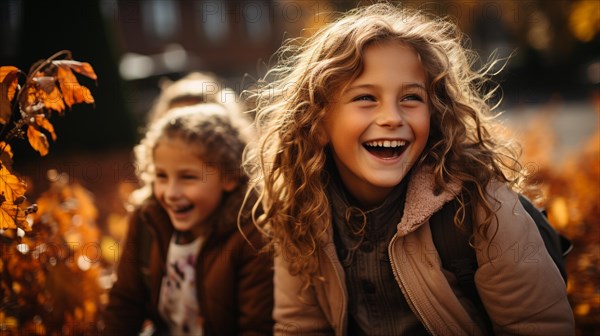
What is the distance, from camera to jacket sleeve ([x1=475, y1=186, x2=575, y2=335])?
1941 millimetres

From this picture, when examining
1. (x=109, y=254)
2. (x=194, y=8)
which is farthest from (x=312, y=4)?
(x=109, y=254)

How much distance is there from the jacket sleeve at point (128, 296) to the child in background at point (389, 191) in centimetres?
85

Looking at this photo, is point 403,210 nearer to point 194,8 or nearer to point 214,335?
point 214,335

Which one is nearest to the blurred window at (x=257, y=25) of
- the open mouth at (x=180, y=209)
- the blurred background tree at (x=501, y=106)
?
the blurred background tree at (x=501, y=106)

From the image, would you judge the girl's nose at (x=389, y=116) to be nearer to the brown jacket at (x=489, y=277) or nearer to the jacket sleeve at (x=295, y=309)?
the brown jacket at (x=489, y=277)

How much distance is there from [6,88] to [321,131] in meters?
1.17

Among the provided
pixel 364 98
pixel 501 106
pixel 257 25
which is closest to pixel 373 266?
pixel 364 98

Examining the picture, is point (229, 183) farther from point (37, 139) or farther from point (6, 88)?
point (6, 88)

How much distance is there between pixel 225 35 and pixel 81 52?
2347 centimetres

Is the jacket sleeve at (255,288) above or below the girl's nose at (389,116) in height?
below

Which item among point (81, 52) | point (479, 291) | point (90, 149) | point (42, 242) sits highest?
point (479, 291)

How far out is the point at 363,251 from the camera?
2.24 meters

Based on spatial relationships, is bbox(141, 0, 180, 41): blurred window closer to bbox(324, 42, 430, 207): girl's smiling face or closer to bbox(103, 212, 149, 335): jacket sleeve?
bbox(103, 212, 149, 335): jacket sleeve

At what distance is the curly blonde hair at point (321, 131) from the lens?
6.85 ft
